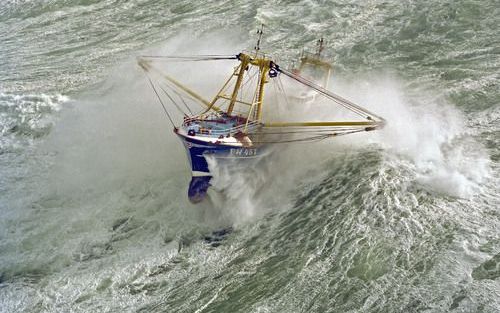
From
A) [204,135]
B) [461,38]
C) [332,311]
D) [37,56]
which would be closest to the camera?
[332,311]

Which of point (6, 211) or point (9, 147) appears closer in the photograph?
point (6, 211)

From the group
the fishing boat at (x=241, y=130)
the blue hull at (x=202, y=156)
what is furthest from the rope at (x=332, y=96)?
the blue hull at (x=202, y=156)

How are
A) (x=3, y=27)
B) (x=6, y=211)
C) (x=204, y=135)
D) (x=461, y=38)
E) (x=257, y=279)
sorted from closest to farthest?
(x=257, y=279)
(x=204, y=135)
(x=6, y=211)
(x=461, y=38)
(x=3, y=27)

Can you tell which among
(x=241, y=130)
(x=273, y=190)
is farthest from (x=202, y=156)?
(x=273, y=190)

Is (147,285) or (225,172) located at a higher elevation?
(225,172)

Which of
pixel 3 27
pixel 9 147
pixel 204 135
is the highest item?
pixel 3 27

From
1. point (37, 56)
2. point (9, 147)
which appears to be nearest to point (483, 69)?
point (9, 147)

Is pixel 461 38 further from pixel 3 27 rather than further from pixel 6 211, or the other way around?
pixel 3 27
